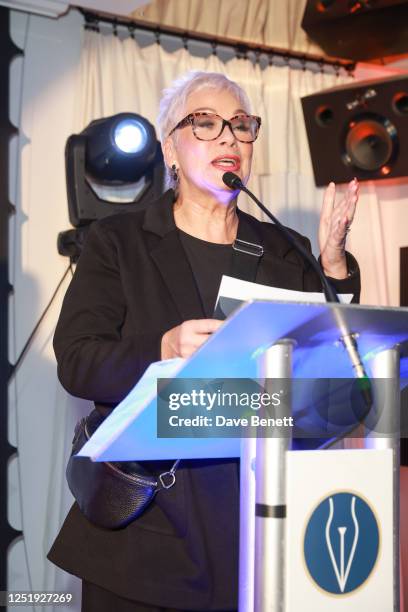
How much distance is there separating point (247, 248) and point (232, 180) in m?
0.17

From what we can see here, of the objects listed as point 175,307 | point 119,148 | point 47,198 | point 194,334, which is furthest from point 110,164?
point 194,334

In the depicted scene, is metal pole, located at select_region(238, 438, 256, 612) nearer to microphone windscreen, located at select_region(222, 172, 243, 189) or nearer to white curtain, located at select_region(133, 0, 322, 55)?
microphone windscreen, located at select_region(222, 172, 243, 189)

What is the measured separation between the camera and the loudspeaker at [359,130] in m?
3.10

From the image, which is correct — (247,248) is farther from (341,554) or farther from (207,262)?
(341,554)

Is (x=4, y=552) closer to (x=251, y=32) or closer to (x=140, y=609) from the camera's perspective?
Answer: (x=140, y=609)

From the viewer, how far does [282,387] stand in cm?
95

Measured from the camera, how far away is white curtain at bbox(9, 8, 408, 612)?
2.96m

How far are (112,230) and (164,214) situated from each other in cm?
14

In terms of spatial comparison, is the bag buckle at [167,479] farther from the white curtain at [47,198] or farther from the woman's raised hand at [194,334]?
the white curtain at [47,198]

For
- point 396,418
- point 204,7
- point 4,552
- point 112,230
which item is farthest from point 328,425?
point 204,7

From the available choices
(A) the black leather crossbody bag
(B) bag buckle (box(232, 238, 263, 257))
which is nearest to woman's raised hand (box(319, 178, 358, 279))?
(B) bag buckle (box(232, 238, 263, 257))

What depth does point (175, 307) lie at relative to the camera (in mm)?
1518

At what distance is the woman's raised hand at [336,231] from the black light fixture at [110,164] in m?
1.11

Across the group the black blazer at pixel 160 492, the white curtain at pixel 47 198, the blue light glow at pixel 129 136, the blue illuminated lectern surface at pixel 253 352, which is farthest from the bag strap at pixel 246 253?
the white curtain at pixel 47 198
